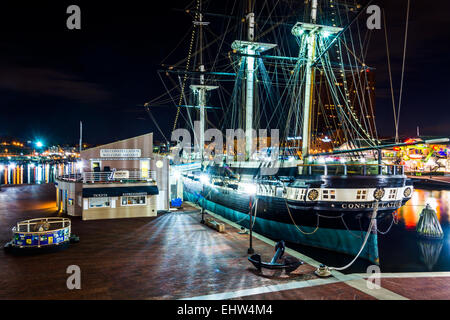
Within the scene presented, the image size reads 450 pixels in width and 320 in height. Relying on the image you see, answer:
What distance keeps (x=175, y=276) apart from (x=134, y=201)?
12.8m

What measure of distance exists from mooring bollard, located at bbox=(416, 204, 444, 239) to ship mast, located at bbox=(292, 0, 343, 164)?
13.1m

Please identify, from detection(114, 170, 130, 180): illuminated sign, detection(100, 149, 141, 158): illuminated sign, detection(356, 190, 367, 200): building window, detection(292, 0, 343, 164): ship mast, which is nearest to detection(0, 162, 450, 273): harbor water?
detection(356, 190, 367, 200): building window

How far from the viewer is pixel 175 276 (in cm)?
1091

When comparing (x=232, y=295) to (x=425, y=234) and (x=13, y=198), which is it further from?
(x=13, y=198)

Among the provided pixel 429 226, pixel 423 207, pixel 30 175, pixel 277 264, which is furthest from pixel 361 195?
pixel 30 175

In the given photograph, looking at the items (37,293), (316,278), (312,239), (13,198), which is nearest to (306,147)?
(312,239)

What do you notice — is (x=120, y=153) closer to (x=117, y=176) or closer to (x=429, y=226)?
(x=117, y=176)

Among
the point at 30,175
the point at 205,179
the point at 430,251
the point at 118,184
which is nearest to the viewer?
the point at 118,184

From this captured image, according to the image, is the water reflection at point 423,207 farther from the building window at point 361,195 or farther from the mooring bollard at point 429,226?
the building window at point 361,195

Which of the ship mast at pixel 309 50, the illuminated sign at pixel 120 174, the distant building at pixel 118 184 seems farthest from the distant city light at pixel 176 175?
the ship mast at pixel 309 50

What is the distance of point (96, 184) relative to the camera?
21.5 m

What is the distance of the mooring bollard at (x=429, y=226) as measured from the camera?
25.9 meters

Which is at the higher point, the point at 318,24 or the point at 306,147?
the point at 318,24
